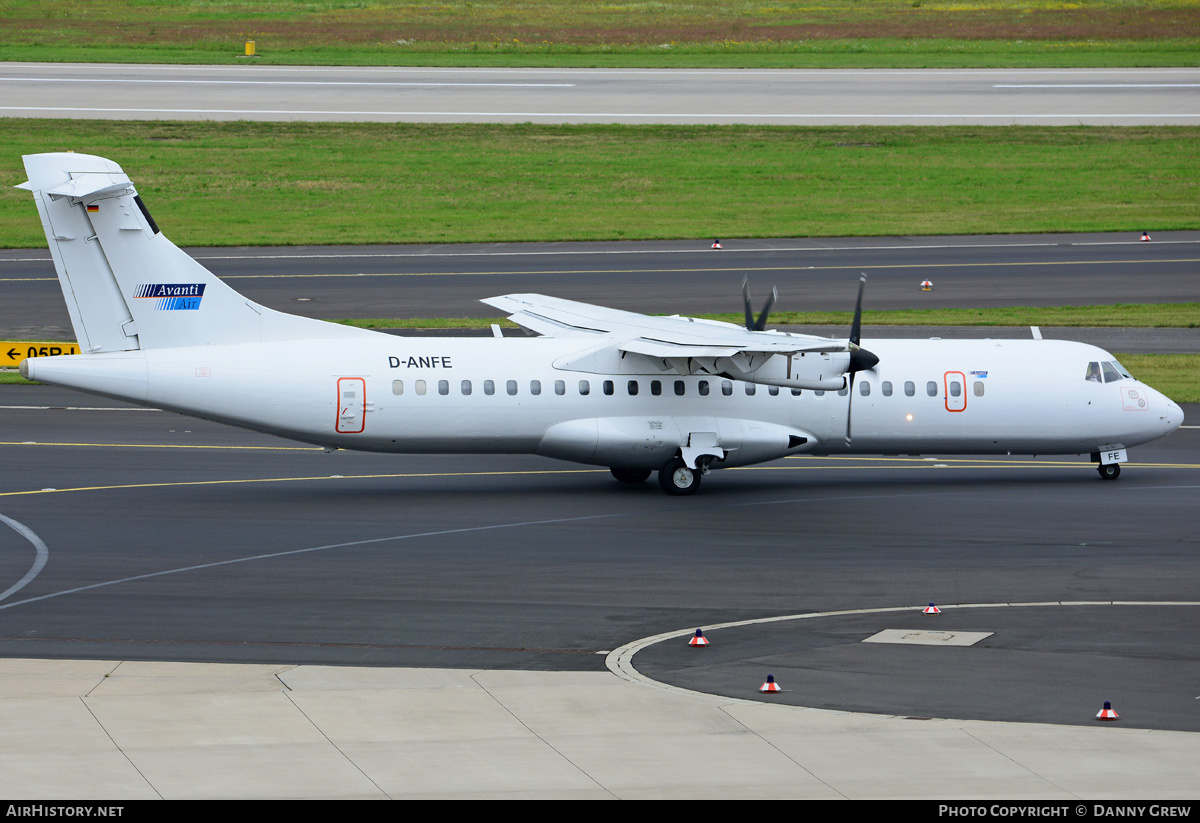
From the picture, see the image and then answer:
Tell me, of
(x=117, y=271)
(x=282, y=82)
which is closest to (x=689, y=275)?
(x=117, y=271)

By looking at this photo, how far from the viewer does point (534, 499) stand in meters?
29.1

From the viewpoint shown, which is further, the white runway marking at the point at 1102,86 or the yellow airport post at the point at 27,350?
the white runway marking at the point at 1102,86

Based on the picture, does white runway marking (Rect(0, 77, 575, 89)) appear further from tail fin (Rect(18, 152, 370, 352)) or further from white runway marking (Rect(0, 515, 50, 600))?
white runway marking (Rect(0, 515, 50, 600))

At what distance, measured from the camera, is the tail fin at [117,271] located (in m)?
27.0

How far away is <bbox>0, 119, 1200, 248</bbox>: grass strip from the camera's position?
61.8m

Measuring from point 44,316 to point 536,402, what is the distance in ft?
76.0

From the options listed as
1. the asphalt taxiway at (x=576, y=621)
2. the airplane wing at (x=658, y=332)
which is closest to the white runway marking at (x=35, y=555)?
the asphalt taxiway at (x=576, y=621)

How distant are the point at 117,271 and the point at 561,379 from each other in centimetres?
868

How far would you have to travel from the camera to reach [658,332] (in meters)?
28.9

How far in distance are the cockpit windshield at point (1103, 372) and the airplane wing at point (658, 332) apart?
620cm

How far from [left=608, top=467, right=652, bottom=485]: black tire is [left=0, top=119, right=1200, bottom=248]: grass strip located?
1184 inches

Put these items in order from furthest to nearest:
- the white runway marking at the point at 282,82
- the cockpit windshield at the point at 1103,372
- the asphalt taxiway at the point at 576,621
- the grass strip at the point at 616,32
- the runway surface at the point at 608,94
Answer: the grass strip at the point at 616,32, the white runway marking at the point at 282,82, the runway surface at the point at 608,94, the cockpit windshield at the point at 1103,372, the asphalt taxiway at the point at 576,621

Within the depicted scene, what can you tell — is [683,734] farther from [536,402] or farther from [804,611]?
[536,402]

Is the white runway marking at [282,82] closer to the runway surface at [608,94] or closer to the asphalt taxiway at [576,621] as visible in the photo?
the runway surface at [608,94]
